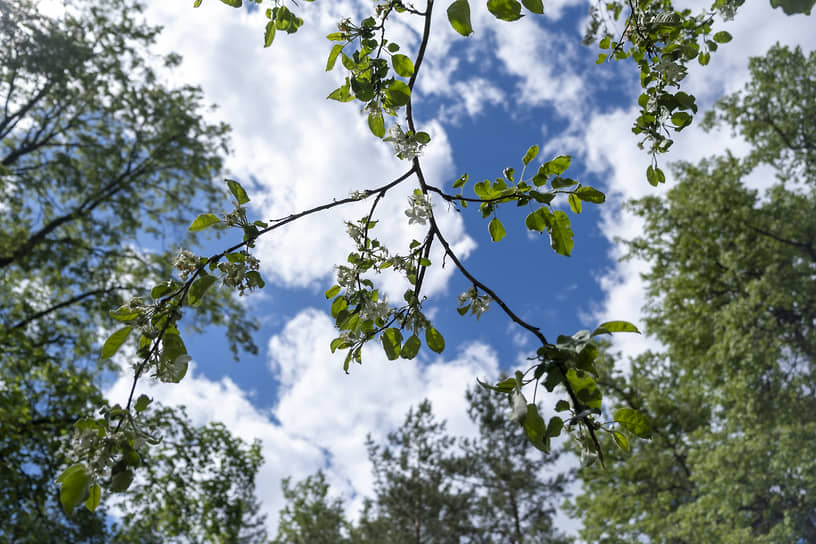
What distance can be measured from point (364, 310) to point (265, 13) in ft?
3.43

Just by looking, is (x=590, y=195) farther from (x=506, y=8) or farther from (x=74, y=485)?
(x=74, y=485)

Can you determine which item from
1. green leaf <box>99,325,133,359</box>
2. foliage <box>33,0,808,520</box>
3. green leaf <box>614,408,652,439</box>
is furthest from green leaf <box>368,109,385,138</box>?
green leaf <box>614,408,652,439</box>

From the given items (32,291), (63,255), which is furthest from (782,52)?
(32,291)

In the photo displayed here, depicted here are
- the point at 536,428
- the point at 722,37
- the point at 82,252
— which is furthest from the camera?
the point at 82,252

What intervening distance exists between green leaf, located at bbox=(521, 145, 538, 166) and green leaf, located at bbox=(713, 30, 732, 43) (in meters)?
1.48

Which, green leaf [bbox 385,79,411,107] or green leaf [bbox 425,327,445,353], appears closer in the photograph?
green leaf [bbox 385,79,411,107]

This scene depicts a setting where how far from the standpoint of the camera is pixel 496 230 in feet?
4.73

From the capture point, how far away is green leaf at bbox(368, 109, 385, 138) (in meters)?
1.48

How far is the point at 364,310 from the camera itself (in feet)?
5.04

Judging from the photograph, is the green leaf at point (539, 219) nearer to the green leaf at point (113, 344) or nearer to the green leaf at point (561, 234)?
the green leaf at point (561, 234)

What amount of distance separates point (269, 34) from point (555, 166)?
103 centimetres

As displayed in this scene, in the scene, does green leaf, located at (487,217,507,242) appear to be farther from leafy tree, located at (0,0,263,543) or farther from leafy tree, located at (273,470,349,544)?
leafy tree, located at (273,470,349,544)

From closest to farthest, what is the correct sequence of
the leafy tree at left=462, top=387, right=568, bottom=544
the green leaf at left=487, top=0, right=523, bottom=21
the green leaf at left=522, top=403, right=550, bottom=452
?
the green leaf at left=522, top=403, right=550, bottom=452, the green leaf at left=487, top=0, right=523, bottom=21, the leafy tree at left=462, top=387, right=568, bottom=544

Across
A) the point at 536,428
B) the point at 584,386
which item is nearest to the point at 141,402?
the point at 536,428
